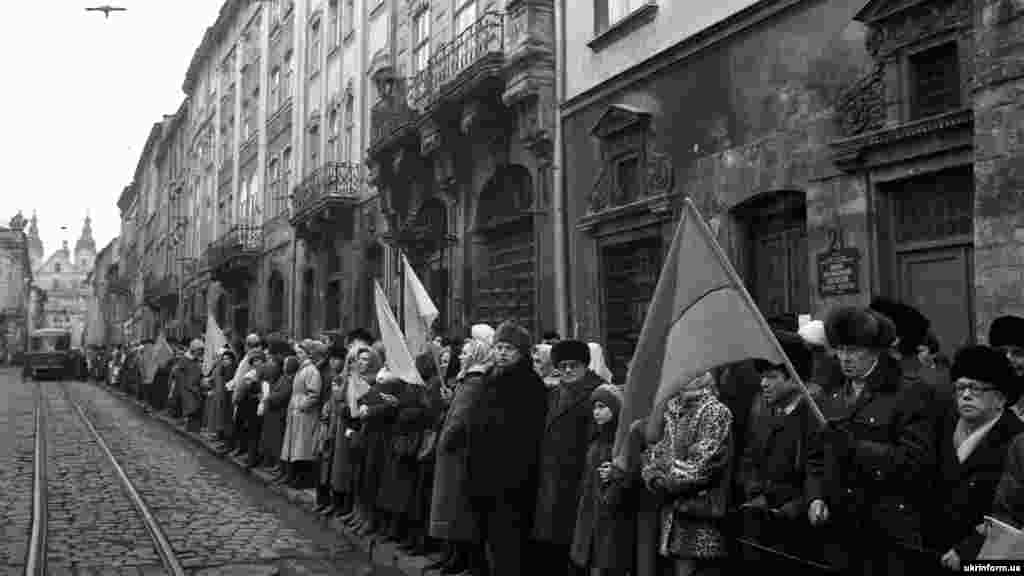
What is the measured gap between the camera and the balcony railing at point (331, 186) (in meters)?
23.0

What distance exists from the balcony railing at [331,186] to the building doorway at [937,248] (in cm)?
1599

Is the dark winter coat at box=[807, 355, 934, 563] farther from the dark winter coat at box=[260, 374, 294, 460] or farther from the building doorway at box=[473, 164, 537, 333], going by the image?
the building doorway at box=[473, 164, 537, 333]

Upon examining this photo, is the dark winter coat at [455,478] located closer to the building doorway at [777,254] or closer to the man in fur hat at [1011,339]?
the man in fur hat at [1011,339]

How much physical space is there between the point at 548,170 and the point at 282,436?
5.48 metres

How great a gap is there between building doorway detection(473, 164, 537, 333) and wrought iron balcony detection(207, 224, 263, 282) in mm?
17034

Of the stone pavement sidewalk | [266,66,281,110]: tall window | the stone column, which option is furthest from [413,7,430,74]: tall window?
the stone column

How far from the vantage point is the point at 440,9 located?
19.0 m

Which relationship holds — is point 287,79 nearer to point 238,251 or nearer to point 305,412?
point 238,251

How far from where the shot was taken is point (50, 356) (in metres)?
50.0

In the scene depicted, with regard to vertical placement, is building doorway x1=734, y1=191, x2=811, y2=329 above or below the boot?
above

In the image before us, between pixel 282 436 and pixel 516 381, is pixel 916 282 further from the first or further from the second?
pixel 282 436

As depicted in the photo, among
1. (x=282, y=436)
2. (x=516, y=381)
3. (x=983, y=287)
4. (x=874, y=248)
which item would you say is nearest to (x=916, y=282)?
(x=874, y=248)

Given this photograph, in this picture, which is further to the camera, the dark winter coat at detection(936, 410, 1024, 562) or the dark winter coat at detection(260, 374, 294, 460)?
the dark winter coat at detection(260, 374, 294, 460)

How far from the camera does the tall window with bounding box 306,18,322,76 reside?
27.4 metres
